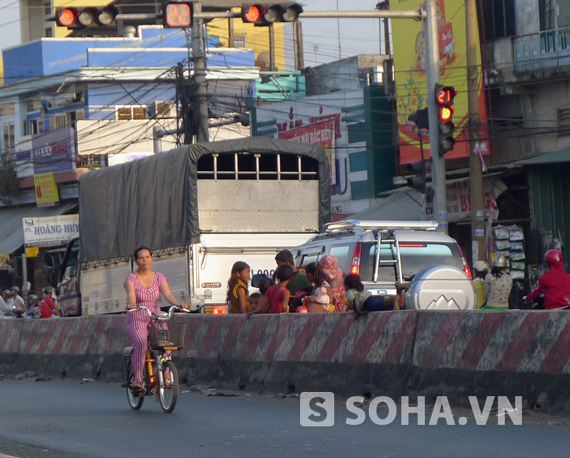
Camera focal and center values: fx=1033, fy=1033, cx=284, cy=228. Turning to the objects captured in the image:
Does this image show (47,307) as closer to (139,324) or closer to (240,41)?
(139,324)

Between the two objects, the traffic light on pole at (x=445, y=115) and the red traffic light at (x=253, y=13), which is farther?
the traffic light on pole at (x=445, y=115)

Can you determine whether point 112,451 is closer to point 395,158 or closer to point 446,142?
point 446,142

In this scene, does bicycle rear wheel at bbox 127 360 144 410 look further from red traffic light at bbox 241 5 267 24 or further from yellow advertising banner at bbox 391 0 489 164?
yellow advertising banner at bbox 391 0 489 164

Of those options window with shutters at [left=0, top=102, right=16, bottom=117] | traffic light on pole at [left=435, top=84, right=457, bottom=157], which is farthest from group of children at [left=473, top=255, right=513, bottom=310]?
window with shutters at [left=0, top=102, right=16, bottom=117]

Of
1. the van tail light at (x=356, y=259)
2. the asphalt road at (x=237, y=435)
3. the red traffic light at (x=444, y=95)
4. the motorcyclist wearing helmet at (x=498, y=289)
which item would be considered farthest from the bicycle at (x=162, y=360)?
the red traffic light at (x=444, y=95)

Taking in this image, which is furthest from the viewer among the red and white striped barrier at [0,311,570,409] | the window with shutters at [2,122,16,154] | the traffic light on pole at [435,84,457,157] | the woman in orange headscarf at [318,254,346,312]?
the window with shutters at [2,122,16,154]

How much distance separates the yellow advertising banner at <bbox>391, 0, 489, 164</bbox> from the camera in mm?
29125

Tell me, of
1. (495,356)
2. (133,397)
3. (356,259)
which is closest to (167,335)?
(133,397)

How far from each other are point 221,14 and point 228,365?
23.0ft

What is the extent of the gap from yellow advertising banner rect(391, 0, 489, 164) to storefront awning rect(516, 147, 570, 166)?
7.70 ft

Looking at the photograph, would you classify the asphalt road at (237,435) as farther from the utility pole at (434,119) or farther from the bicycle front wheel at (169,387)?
the utility pole at (434,119)

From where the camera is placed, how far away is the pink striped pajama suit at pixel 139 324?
33.4 feet

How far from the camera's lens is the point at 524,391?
332 inches

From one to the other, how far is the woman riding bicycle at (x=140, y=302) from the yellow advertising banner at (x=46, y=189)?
1348 inches
